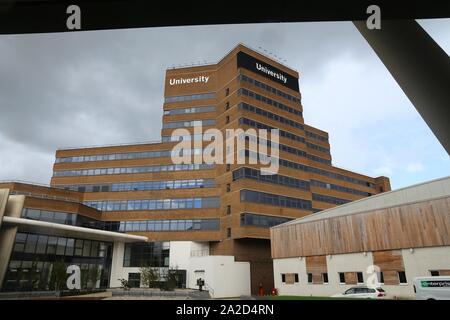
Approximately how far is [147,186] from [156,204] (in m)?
3.83

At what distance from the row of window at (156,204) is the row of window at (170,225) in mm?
2110

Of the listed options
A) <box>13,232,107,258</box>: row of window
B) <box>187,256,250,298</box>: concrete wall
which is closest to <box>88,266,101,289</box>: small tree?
<box>13,232,107,258</box>: row of window

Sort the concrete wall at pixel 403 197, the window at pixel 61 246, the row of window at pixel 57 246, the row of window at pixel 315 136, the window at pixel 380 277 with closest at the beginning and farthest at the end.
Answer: the concrete wall at pixel 403 197
the window at pixel 380 277
the row of window at pixel 57 246
the window at pixel 61 246
the row of window at pixel 315 136

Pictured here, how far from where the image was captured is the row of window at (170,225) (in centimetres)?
4709

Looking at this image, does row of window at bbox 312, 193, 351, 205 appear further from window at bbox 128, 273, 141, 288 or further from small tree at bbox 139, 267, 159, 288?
small tree at bbox 139, 267, 159, 288

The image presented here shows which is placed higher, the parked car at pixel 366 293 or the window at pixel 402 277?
the window at pixel 402 277

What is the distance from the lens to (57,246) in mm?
37750

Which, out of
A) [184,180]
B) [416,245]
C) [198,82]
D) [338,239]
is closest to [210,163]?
[184,180]

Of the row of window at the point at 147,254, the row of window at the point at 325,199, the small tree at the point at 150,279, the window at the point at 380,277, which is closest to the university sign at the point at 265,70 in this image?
the row of window at the point at 325,199

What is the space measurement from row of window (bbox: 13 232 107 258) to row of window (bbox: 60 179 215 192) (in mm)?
10560

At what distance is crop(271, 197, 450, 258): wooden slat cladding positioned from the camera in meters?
21.0

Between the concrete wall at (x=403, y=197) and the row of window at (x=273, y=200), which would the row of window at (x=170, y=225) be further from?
the concrete wall at (x=403, y=197)

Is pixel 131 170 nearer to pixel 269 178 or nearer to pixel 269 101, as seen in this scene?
pixel 269 178

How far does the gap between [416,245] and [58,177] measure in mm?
55945
